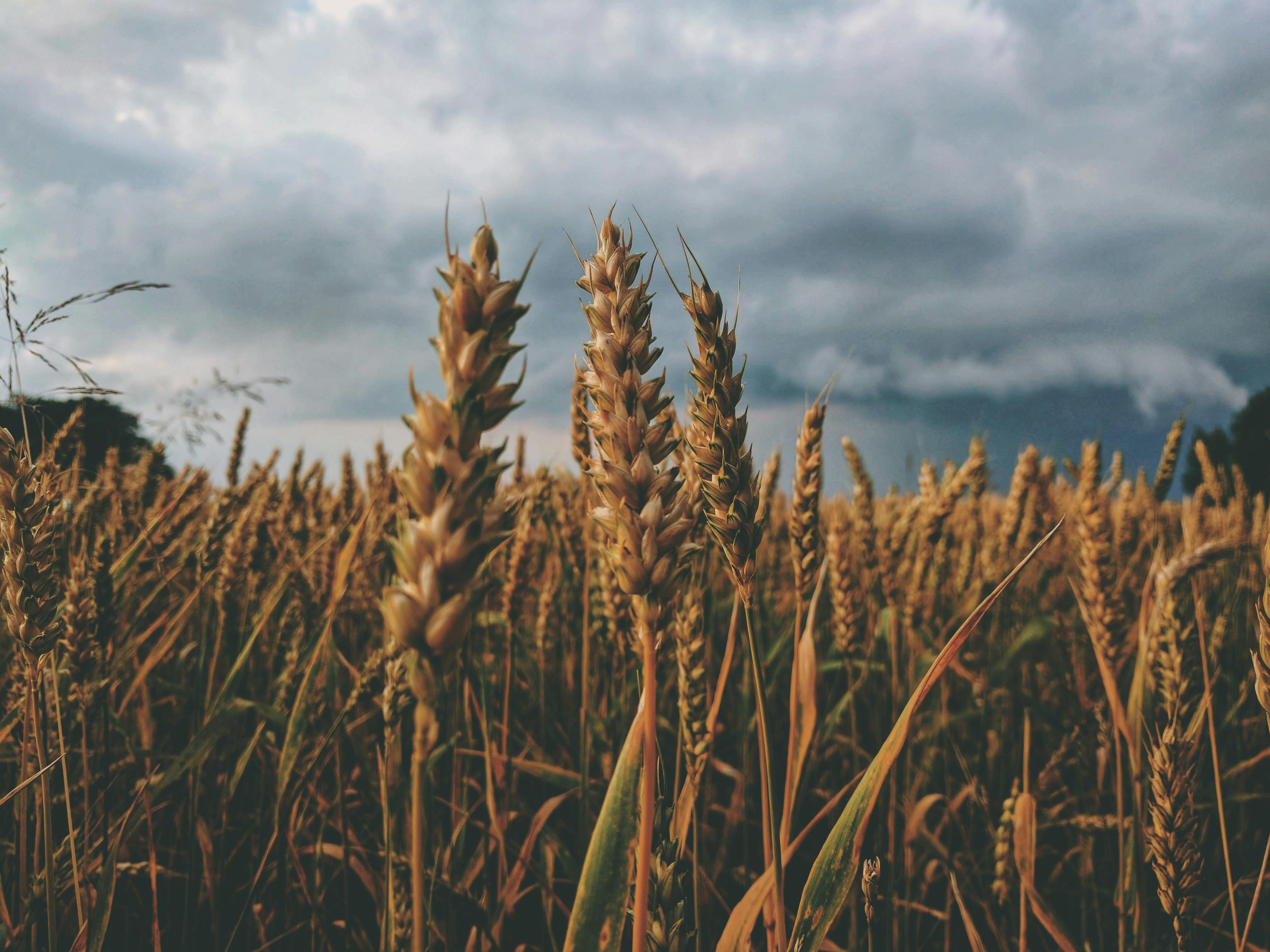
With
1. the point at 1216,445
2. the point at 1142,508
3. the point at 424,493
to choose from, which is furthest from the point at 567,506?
the point at 1216,445

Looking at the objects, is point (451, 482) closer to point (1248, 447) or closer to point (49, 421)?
point (49, 421)

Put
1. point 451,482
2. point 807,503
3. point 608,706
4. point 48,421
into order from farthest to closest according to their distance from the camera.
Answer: point 608,706 < point 48,421 < point 807,503 < point 451,482

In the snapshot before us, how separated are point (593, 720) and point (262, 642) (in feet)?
6.89

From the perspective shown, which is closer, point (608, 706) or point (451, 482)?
point (451, 482)

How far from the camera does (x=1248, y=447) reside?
27000mm

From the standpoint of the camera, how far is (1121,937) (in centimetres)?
176

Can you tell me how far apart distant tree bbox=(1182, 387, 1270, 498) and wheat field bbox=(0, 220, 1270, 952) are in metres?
21.2

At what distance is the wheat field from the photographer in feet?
3.04

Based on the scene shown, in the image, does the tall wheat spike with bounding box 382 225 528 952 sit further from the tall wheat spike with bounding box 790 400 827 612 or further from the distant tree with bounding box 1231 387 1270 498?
the distant tree with bounding box 1231 387 1270 498

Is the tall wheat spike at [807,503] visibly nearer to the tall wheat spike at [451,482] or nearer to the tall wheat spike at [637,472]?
the tall wheat spike at [637,472]

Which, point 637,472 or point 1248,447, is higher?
point 1248,447

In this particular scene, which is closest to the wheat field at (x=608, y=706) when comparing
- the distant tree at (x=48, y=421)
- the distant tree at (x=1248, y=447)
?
the distant tree at (x=48, y=421)

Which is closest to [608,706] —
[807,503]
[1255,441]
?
[807,503]

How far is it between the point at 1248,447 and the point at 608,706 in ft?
114
